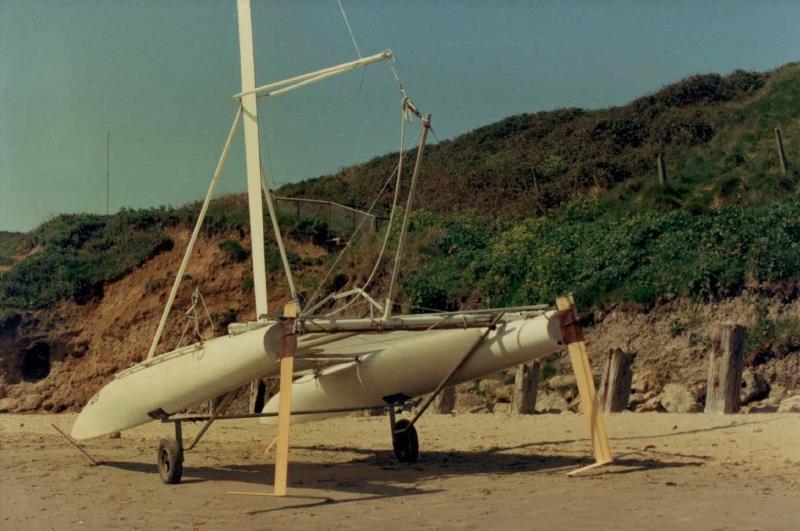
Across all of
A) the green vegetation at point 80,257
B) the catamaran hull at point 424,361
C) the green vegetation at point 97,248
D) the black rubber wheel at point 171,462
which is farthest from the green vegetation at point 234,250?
the black rubber wheel at point 171,462

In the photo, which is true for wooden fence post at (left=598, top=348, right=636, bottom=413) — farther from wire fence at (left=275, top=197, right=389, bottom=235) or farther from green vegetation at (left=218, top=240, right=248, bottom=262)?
wire fence at (left=275, top=197, right=389, bottom=235)

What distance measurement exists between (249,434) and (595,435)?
26.5 feet

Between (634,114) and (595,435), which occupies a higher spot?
(634,114)

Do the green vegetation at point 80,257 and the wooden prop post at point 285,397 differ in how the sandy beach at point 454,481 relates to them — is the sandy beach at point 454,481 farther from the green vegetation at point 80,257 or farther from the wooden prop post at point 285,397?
the green vegetation at point 80,257

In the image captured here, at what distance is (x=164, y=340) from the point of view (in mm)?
26578

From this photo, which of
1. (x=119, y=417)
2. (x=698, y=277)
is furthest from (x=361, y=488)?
(x=698, y=277)

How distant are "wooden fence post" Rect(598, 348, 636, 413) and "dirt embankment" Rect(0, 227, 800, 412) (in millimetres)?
2509

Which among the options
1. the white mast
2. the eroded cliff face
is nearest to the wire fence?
the eroded cliff face

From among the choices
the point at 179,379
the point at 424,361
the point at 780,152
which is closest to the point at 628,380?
the point at 424,361

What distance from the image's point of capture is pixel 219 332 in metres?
26.2

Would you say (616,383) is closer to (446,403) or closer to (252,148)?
(446,403)

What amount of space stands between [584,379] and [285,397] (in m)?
2.93

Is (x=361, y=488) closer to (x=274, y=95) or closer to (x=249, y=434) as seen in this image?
(x=274, y=95)

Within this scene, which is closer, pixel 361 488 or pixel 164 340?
pixel 361 488
